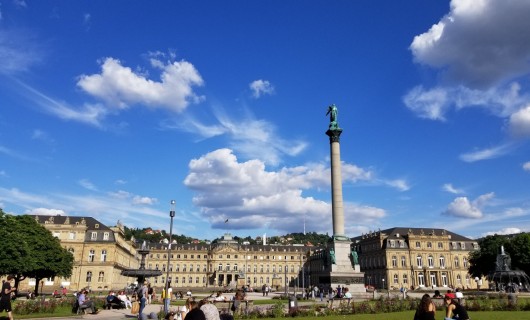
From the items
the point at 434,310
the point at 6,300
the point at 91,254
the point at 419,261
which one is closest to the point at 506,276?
the point at 434,310

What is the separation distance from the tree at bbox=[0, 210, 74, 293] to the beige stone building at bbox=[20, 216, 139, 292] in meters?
24.4

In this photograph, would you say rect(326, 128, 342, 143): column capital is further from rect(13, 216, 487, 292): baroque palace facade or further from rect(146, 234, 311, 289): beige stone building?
rect(146, 234, 311, 289): beige stone building

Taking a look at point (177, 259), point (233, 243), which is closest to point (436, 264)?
point (233, 243)

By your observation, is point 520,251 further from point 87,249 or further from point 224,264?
point 224,264

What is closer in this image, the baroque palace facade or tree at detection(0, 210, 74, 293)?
tree at detection(0, 210, 74, 293)

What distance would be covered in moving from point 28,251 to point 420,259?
8503 cm

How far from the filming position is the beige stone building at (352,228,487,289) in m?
99.0

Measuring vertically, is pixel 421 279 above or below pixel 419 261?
below

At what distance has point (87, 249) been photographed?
9050 cm

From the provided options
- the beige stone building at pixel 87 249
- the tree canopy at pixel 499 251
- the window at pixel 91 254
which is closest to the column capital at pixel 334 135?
the tree canopy at pixel 499 251

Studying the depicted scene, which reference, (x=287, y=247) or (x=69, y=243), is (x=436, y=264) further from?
(x=69, y=243)

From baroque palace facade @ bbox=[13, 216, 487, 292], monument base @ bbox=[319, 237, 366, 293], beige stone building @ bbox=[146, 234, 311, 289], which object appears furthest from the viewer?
beige stone building @ bbox=[146, 234, 311, 289]

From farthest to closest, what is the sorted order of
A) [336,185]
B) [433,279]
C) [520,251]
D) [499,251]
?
[433,279], [499,251], [520,251], [336,185]

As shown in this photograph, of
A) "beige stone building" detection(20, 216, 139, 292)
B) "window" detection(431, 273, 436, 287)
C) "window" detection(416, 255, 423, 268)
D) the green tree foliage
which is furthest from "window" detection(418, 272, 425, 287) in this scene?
"beige stone building" detection(20, 216, 139, 292)
